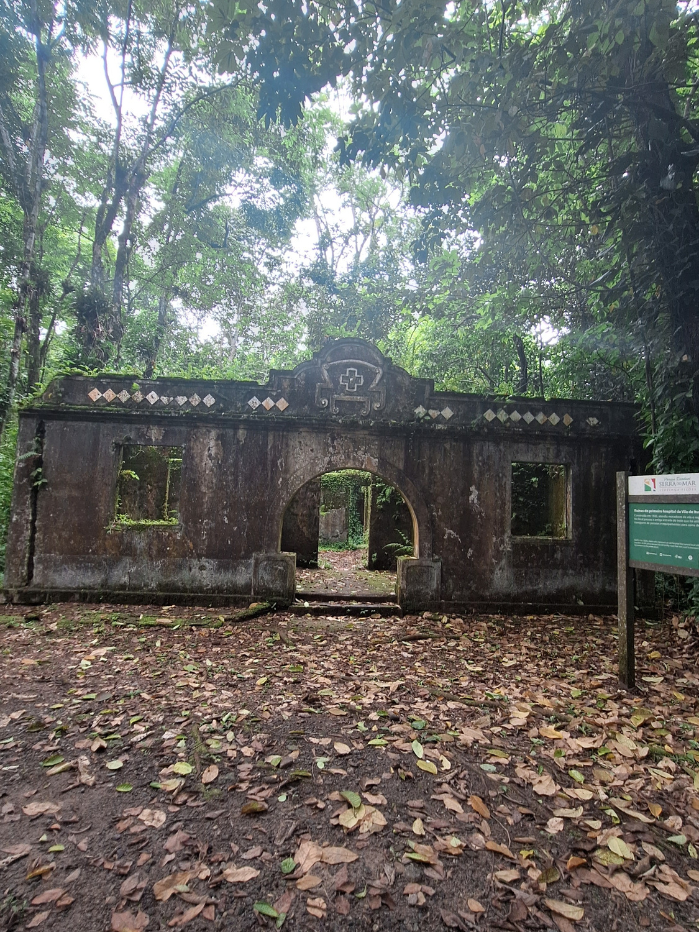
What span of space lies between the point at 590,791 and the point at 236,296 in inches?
714

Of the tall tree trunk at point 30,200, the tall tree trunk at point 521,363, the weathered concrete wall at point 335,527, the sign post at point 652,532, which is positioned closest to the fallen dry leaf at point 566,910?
the sign post at point 652,532

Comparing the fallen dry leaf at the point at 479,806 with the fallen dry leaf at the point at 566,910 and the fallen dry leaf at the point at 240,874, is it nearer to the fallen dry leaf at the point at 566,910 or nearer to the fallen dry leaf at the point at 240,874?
the fallen dry leaf at the point at 566,910

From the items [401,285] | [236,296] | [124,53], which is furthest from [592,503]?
[124,53]

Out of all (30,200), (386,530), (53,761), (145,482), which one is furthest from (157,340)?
(53,761)

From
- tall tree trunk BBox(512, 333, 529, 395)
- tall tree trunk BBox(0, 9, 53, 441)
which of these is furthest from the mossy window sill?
tall tree trunk BBox(512, 333, 529, 395)

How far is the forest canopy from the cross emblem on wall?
199 centimetres

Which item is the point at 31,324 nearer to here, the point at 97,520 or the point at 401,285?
the point at 97,520

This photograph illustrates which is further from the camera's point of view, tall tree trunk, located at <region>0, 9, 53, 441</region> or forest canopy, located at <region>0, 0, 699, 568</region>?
tall tree trunk, located at <region>0, 9, 53, 441</region>

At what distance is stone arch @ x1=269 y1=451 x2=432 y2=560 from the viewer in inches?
288

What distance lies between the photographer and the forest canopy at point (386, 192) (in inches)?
182

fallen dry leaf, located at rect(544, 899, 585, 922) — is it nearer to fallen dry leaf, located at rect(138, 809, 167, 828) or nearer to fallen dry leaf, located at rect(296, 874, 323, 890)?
fallen dry leaf, located at rect(296, 874, 323, 890)

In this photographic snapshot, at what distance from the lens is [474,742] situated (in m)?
3.44

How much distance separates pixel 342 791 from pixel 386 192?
80.9ft

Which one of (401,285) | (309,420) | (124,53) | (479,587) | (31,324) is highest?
(124,53)
